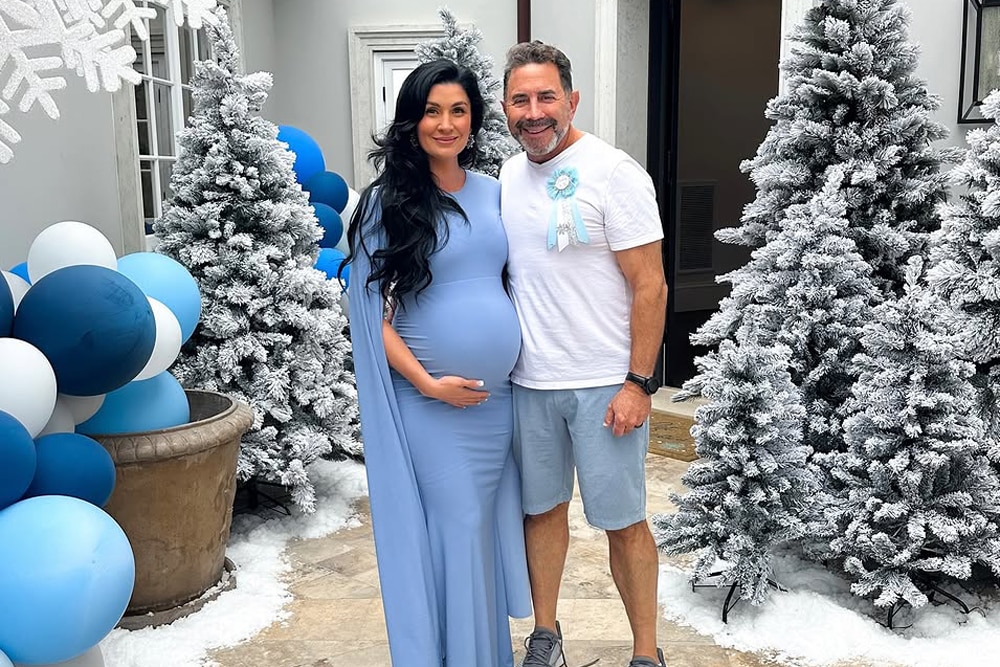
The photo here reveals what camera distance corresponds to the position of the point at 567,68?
95.2 inches

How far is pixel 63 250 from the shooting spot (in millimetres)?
2744

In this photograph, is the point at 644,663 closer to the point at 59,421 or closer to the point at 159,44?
the point at 59,421

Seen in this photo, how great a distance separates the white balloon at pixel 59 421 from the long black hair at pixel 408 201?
0.92 meters

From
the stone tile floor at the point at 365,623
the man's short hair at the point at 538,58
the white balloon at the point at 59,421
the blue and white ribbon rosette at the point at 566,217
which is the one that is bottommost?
the stone tile floor at the point at 365,623

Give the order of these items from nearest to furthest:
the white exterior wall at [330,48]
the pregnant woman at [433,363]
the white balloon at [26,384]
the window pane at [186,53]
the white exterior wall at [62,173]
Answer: the white balloon at [26,384], the pregnant woman at [433,363], the white exterior wall at [62,173], the window pane at [186,53], the white exterior wall at [330,48]

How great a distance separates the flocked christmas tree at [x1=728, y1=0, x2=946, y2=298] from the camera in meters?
3.70

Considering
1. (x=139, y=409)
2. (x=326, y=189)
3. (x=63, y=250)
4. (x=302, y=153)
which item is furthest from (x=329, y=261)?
(x=63, y=250)

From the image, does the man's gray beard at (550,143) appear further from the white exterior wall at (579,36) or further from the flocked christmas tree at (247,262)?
the white exterior wall at (579,36)

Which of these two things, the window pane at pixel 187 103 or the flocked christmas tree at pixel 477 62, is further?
the window pane at pixel 187 103

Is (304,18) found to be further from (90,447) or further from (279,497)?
(90,447)

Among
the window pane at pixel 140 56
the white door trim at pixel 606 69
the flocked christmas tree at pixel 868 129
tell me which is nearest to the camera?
the flocked christmas tree at pixel 868 129

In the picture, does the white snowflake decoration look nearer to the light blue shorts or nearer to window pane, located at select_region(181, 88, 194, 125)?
the light blue shorts

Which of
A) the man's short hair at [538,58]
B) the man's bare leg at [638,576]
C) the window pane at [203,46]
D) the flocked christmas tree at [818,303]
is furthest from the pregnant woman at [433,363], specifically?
the window pane at [203,46]

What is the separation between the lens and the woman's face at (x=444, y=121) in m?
2.31
